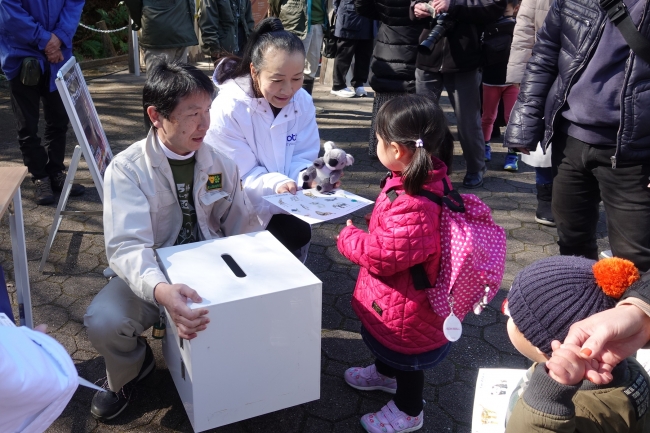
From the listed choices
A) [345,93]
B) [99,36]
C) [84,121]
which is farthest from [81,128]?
[99,36]

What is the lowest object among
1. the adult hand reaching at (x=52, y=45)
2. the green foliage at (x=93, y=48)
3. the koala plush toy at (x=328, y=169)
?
the green foliage at (x=93, y=48)

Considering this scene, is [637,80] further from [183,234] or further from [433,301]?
[183,234]

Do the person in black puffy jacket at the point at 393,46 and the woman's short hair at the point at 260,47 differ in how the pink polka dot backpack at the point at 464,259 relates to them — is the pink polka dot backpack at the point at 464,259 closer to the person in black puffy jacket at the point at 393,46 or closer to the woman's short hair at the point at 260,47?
the woman's short hair at the point at 260,47

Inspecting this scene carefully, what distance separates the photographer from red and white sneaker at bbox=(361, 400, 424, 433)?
2356 millimetres

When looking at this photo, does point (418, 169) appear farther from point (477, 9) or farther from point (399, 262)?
point (477, 9)

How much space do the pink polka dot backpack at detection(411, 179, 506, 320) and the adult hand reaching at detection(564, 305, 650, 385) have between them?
86 cm

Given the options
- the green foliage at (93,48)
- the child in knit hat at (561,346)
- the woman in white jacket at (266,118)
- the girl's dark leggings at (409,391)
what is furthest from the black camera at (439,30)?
the green foliage at (93,48)

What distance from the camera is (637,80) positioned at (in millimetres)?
2318

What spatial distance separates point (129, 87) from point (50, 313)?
19.5 ft

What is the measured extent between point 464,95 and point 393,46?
75 centimetres

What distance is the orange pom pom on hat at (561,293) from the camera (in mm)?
1284

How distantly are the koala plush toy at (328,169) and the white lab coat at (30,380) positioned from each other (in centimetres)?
169

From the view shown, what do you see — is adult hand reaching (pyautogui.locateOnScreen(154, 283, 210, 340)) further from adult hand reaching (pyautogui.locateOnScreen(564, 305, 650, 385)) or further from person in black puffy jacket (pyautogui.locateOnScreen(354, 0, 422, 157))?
person in black puffy jacket (pyautogui.locateOnScreen(354, 0, 422, 157))

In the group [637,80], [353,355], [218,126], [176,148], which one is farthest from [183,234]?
[637,80]
